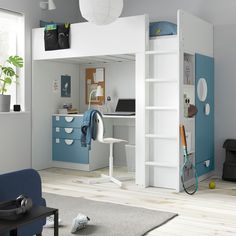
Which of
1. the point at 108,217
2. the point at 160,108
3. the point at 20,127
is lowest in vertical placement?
the point at 108,217

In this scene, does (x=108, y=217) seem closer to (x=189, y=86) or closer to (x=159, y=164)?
(x=159, y=164)

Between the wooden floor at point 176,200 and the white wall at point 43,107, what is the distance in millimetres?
524

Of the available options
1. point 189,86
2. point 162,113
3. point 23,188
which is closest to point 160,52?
point 189,86

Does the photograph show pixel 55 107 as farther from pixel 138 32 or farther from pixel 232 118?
pixel 232 118

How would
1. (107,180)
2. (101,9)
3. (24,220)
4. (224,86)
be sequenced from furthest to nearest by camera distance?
(224,86) < (107,180) < (101,9) < (24,220)

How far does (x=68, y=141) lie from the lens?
6004 millimetres

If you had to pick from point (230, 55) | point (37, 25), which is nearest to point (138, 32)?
point (230, 55)

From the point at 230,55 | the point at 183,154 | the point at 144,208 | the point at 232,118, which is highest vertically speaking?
the point at 230,55

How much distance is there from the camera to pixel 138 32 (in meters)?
4.85

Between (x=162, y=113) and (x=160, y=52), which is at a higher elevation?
(x=160, y=52)

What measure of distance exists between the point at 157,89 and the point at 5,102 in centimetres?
203

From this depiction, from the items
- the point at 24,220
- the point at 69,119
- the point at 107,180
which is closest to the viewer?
the point at 24,220

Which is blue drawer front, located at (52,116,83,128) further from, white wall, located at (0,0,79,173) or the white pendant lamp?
the white pendant lamp

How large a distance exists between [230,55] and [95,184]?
2562 mm
